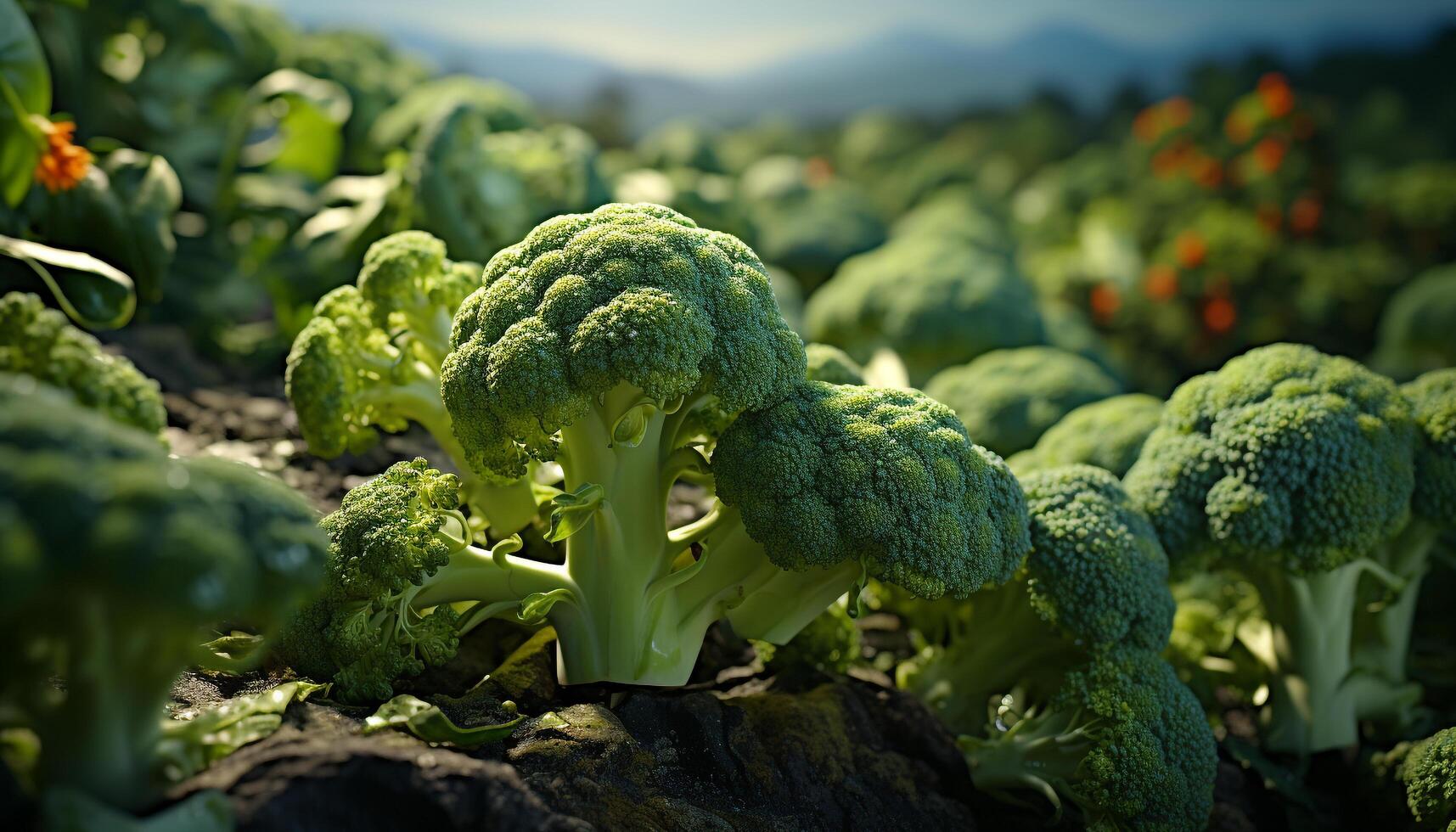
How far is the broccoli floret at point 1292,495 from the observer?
1387mm

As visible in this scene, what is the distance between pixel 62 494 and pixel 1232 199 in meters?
3.92

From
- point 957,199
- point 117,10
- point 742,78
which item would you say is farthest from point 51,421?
point 742,78

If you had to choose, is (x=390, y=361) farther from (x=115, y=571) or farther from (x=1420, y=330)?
(x=1420, y=330)

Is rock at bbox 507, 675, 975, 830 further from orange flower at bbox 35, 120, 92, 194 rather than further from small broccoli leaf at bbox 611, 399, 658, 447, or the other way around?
orange flower at bbox 35, 120, 92, 194

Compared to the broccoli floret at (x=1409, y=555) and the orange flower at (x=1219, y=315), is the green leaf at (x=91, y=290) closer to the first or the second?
the broccoli floret at (x=1409, y=555)

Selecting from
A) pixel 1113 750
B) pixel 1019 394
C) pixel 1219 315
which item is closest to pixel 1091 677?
pixel 1113 750

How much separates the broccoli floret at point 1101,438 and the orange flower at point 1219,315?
1.77 meters

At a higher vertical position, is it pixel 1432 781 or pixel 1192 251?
pixel 1192 251

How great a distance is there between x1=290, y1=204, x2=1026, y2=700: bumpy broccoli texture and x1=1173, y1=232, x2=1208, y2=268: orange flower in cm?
253

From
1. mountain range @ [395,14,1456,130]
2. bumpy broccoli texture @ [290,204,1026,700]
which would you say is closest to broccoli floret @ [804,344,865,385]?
bumpy broccoli texture @ [290,204,1026,700]

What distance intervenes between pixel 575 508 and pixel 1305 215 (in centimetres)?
334

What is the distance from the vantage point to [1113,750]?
4.16ft

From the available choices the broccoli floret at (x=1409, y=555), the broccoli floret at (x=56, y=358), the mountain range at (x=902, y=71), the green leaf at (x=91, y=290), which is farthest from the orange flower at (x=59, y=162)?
the mountain range at (x=902, y=71)

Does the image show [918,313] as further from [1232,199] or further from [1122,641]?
[1232,199]
